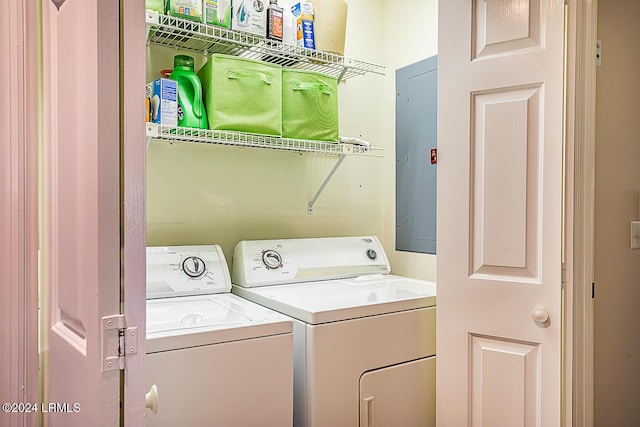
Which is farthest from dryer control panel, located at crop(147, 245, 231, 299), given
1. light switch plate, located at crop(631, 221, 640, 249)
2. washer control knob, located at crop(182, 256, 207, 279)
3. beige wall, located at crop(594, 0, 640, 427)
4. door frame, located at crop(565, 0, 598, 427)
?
light switch plate, located at crop(631, 221, 640, 249)

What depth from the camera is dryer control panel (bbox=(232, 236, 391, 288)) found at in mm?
2107

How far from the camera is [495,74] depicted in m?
1.64

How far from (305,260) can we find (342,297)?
1.42 feet

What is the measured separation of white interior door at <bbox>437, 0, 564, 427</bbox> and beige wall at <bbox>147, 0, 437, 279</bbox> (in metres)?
0.77

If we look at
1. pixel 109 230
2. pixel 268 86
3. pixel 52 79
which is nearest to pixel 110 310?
pixel 109 230

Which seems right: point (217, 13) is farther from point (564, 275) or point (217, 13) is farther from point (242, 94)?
point (564, 275)

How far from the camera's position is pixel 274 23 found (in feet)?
6.48

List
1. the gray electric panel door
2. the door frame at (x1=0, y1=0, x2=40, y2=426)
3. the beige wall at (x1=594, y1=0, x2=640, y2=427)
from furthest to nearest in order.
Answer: the gray electric panel door → the beige wall at (x1=594, y1=0, x2=640, y2=427) → the door frame at (x1=0, y1=0, x2=40, y2=426)

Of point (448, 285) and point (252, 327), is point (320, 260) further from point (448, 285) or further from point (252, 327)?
point (252, 327)

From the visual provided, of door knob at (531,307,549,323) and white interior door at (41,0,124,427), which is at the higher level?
white interior door at (41,0,124,427)

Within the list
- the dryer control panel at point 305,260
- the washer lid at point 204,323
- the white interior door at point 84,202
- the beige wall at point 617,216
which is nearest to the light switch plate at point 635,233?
the beige wall at point 617,216

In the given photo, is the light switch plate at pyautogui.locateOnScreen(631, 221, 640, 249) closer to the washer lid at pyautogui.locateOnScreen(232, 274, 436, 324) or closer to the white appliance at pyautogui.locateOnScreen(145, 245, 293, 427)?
the washer lid at pyautogui.locateOnScreen(232, 274, 436, 324)

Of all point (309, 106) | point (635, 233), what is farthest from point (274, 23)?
point (635, 233)

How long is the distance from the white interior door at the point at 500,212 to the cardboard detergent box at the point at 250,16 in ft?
2.42
